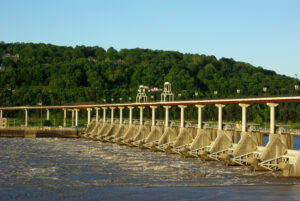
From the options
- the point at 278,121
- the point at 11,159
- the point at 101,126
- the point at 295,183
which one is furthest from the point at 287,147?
the point at 278,121

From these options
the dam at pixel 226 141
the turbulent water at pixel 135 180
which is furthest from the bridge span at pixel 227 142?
the turbulent water at pixel 135 180

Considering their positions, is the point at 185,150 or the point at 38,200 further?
the point at 185,150

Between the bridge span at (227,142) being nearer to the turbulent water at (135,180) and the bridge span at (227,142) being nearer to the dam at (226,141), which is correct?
the dam at (226,141)

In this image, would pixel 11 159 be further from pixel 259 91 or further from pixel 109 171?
pixel 259 91

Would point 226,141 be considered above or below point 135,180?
above

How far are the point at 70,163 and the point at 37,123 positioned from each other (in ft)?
356

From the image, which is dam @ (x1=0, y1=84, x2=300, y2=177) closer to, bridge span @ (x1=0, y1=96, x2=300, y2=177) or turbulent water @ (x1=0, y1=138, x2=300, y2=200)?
bridge span @ (x1=0, y1=96, x2=300, y2=177)

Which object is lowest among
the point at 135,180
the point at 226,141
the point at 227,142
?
the point at 135,180

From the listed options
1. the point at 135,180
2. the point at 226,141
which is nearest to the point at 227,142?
the point at 226,141

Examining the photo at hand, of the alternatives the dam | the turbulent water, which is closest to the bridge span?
the dam

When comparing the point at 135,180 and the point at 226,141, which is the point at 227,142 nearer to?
the point at 226,141

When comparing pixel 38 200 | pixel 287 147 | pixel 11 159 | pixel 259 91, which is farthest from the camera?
pixel 259 91

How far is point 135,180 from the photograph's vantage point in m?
51.3

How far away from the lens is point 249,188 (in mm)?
46594
